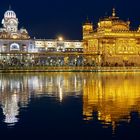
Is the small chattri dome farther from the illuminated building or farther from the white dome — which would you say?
the illuminated building

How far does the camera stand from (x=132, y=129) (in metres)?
11.5

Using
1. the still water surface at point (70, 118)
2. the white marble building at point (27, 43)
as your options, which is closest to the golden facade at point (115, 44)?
the white marble building at point (27, 43)

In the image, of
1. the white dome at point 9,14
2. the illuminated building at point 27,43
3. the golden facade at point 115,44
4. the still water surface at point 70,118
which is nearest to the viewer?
the still water surface at point 70,118

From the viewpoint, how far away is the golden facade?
68.3m

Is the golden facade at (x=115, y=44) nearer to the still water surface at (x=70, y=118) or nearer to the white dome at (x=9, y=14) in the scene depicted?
the white dome at (x=9, y=14)

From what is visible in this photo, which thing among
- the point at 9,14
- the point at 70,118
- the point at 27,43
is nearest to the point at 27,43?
the point at 27,43

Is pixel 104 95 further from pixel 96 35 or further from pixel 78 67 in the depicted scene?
pixel 96 35

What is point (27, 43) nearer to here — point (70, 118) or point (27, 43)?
point (27, 43)

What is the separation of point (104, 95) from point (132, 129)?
9039mm

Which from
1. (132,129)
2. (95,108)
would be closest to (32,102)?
(95,108)

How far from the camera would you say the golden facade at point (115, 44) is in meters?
68.3

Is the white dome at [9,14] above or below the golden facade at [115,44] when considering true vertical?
above

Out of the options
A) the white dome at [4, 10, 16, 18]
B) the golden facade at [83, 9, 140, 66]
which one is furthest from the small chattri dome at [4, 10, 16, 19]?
the golden facade at [83, 9, 140, 66]

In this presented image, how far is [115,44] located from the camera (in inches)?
2717
